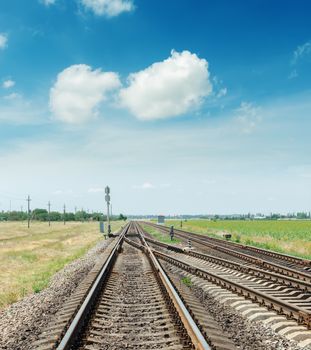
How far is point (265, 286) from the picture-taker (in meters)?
11.9

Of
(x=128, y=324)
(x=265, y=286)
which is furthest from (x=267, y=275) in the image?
(x=128, y=324)

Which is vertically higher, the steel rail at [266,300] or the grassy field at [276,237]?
the steel rail at [266,300]

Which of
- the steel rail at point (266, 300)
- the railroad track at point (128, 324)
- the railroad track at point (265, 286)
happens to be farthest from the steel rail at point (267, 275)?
the railroad track at point (128, 324)

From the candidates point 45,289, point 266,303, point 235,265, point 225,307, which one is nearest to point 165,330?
point 225,307

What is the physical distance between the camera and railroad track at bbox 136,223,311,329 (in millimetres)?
8359

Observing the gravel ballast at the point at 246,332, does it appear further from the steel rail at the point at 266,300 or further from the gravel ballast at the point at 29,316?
the gravel ballast at the point at 29,316

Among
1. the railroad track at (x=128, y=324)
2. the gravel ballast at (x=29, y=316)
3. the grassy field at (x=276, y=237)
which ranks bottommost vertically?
the grassy field at (x=276, y=237)

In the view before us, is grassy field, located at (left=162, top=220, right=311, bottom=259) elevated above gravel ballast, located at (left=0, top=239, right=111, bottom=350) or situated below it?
below

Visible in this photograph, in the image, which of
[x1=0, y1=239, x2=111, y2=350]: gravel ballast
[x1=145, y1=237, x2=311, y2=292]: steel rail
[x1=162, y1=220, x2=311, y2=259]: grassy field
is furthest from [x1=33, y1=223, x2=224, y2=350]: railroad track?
[x1=162, y1=220, x2=311, y2=259]: grassy field

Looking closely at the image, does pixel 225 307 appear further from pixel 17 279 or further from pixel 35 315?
pixel 17 279

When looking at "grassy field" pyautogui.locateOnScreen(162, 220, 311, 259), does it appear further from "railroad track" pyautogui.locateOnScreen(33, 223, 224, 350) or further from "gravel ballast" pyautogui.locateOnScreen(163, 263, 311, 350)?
"railroad track" pyautogui.locateOnScreen(33, 223, 224, 350)

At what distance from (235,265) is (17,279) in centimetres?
937

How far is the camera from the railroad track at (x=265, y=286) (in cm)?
836

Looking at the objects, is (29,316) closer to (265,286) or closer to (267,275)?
(265,286)
